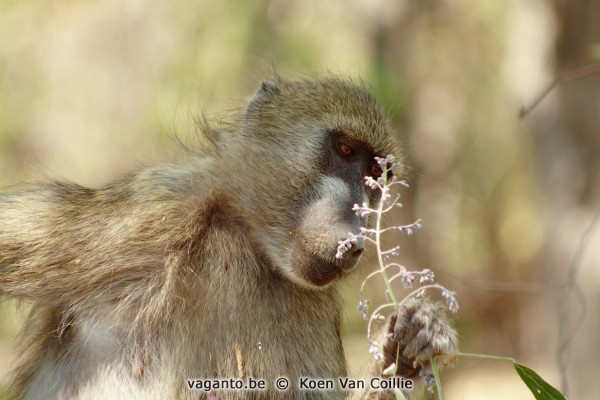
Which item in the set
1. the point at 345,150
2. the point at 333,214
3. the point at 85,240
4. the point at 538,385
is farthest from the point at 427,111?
the point at 538,385

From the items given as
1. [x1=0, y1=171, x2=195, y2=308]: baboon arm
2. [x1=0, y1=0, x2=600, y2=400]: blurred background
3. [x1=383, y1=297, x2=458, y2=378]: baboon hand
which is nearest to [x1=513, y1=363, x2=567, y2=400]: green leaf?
[x1=383, y1=297, x2=458, y2=378]: baboon hand

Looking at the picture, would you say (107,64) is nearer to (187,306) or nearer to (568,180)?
(568,180)

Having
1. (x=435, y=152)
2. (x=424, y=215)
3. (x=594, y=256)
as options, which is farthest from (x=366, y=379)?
(x=435, y=152)

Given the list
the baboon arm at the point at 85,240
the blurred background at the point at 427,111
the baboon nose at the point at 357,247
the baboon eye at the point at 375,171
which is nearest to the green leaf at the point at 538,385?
the baboon nose at the point at 357,247

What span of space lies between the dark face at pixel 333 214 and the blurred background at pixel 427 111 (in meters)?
0.98

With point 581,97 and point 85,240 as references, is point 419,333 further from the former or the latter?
point 581,97

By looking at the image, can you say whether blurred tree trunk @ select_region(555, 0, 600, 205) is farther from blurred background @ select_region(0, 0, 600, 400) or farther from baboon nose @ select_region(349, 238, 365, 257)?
baboon nose @ select_region(349, 238, 365, 257)

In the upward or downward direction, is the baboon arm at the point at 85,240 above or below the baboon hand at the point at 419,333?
above

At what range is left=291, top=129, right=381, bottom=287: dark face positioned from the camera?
165 inches

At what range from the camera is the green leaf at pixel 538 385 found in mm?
3275

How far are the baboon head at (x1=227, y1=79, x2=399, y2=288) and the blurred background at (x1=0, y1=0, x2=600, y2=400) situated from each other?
0.51m

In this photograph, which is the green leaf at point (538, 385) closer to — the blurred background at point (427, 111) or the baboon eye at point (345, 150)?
the blurred background at point (427, 111)

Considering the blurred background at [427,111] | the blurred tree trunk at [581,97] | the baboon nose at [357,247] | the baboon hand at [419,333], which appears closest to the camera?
the baboon hand at [419,333]

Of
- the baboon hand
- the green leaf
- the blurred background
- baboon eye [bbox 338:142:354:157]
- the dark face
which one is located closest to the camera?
the green leaf
